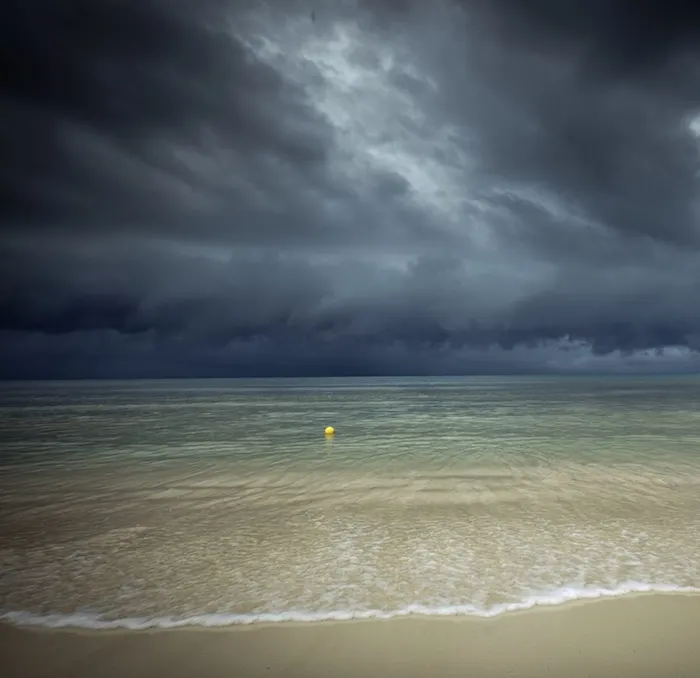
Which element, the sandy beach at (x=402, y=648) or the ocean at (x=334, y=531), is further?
the ocean at (x=334, y=531)

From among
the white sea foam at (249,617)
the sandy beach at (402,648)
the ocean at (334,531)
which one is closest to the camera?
the sandy beach at (402,648)

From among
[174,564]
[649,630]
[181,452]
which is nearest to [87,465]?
[181,452]

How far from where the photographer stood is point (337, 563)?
29.4ft

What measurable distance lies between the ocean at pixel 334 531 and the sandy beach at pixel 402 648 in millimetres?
375

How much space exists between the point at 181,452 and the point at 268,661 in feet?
65.1

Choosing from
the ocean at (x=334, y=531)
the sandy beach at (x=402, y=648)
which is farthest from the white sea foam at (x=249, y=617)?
the sandy beach at (x=402, y=648)

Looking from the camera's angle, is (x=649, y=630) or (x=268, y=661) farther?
(x=649, y=630)

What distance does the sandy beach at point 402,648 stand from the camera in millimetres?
5594

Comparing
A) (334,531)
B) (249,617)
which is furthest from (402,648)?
(334,531)

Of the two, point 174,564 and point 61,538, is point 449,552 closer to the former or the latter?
point 174,564

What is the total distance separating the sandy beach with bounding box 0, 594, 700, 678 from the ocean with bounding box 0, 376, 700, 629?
375 mm

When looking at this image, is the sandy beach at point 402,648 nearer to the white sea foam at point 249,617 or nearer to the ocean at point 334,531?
the white sea foam at point 249,617

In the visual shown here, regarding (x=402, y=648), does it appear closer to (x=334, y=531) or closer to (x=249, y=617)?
(x=249, y=617)

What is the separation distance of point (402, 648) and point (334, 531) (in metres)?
5.16
